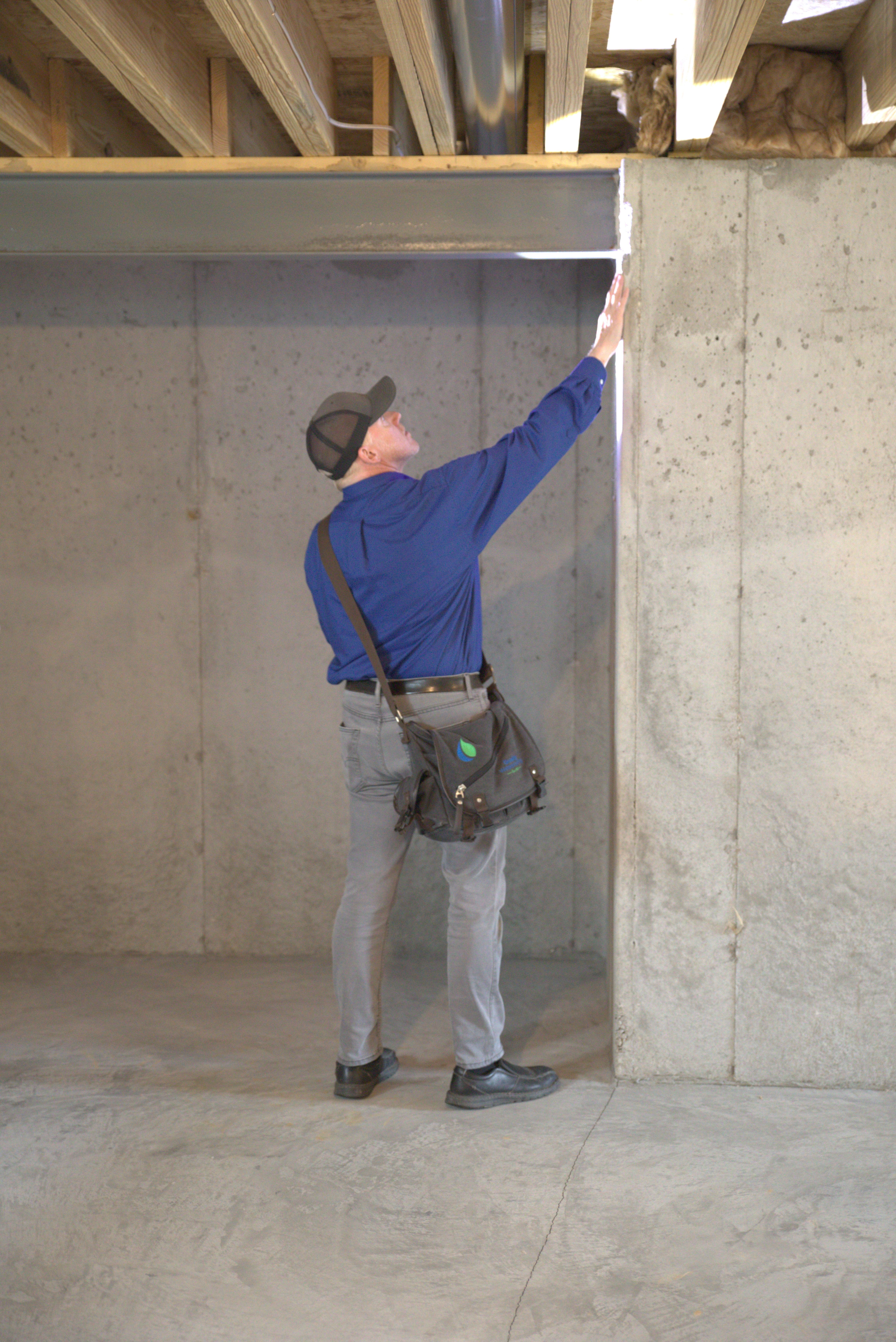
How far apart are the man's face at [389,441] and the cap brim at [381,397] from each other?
0.01m

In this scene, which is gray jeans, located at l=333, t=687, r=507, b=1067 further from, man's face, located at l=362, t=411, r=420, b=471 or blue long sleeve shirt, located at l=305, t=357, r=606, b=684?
man's face, located at l=362, t=411, r=420, b=471

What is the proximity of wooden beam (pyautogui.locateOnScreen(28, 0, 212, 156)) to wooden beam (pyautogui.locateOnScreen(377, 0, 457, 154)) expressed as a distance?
51 cm

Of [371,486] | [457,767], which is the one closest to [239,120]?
[371,486]

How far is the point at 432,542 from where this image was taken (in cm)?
241

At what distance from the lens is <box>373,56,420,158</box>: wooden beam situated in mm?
2646

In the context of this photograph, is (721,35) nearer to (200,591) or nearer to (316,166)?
(316,166)

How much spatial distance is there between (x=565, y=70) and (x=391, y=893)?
1903 mm

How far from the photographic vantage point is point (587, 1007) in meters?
3.23

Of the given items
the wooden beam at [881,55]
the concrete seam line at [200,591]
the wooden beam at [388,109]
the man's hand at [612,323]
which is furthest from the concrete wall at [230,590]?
the wooden beam at [881,55]

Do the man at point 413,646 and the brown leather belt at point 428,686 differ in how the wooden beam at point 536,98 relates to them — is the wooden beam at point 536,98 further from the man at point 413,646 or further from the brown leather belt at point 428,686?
the brown leather belt at point 428,686

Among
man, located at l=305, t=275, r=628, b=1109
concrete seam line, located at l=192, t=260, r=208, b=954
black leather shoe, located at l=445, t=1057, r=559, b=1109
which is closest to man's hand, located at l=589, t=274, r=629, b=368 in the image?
man, located at l=305, t=275, r=628, b=1109

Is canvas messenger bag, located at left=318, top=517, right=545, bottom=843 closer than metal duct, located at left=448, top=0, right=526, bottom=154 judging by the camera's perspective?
No

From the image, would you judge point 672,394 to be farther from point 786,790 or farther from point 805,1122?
point 805,1122

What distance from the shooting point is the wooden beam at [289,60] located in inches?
81.2
